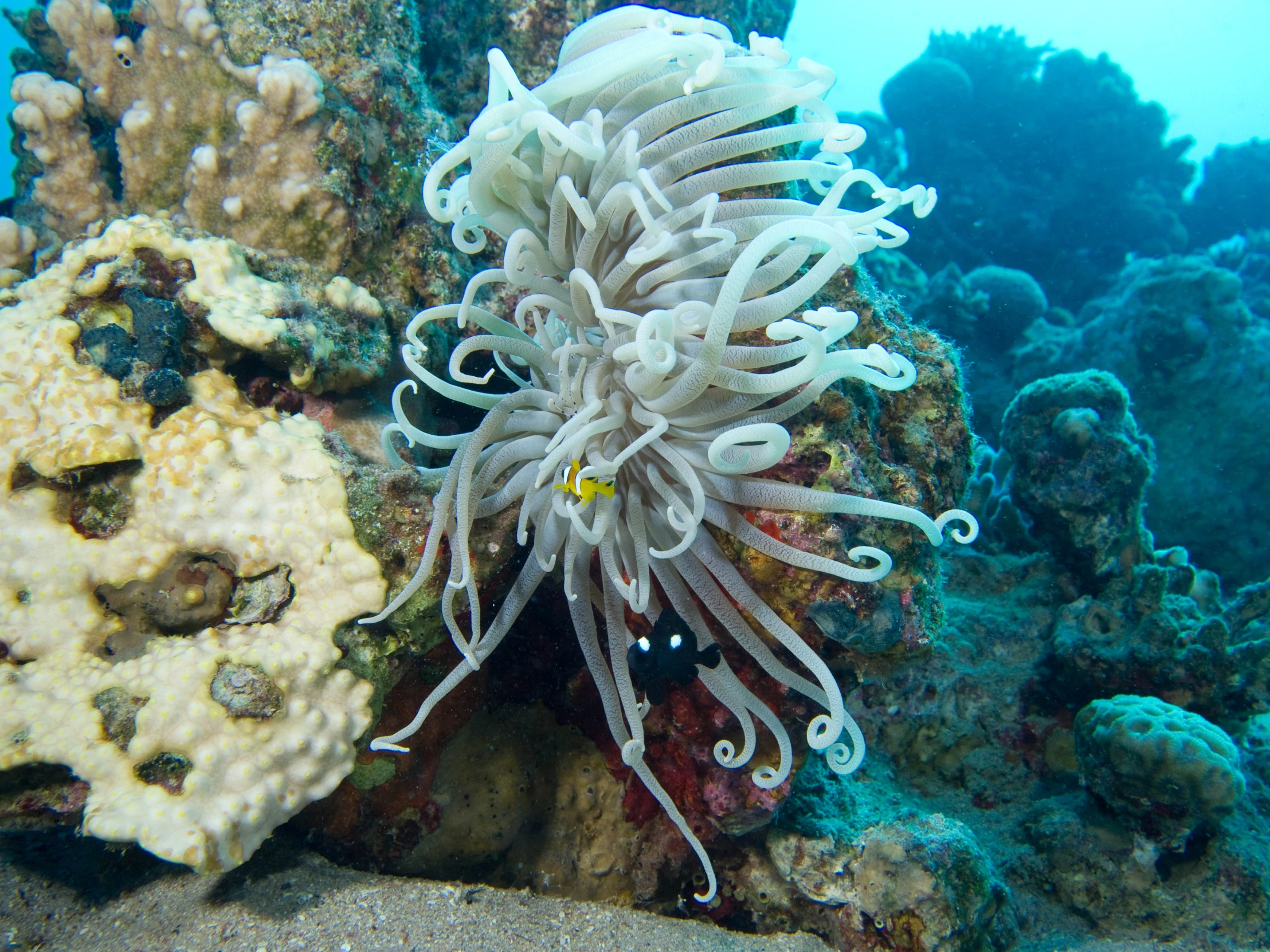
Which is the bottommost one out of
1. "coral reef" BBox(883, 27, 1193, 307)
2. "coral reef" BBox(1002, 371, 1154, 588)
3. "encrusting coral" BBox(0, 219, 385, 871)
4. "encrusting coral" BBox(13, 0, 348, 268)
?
"encrusting coral" BBox(0, 219, 385, 871)

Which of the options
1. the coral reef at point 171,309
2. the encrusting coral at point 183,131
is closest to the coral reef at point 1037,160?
the encrusting coral at point 183,131

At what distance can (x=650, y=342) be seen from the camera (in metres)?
1.71

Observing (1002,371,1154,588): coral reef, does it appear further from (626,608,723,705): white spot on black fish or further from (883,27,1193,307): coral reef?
(883,27,1193,307): coral reef

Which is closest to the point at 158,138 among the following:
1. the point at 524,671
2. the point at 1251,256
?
the point at 524,671

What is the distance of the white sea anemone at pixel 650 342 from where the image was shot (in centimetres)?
185

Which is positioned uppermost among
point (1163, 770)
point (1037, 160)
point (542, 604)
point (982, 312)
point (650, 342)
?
point (1037, 160)

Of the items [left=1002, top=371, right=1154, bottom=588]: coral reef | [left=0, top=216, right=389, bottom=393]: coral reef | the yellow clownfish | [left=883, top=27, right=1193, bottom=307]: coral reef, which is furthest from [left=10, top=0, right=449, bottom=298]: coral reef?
[left=883, top=27, right=1193, bottom=307]: coral reef

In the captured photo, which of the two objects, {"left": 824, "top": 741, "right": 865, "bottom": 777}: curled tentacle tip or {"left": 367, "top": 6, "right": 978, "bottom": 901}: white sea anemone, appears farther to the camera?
{"left": 824, "top": 741, "right": 865, "bottom": 777}: curled tentacle tip

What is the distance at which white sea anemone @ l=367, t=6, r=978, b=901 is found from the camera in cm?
185

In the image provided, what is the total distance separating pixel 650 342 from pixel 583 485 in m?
0.48

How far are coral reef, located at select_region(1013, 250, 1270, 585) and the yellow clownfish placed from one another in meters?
10.7

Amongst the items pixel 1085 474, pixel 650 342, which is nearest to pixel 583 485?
pixel 650 342

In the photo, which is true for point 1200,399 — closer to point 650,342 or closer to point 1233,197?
point 650,342

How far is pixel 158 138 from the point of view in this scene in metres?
2.80
